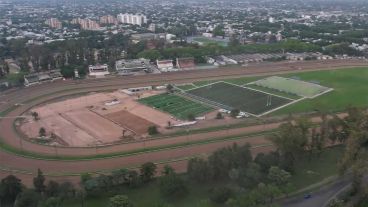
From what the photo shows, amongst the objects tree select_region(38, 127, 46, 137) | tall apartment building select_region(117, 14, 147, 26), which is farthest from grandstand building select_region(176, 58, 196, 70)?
tall apartment building select_region(117, 14, 147, 26)

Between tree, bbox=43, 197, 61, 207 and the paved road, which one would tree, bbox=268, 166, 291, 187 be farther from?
tree, bbox=43, 197, 61, 207

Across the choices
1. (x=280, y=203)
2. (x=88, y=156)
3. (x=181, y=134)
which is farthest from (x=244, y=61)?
(x=280, y=203)

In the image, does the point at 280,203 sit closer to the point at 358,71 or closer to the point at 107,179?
the point at 107,179

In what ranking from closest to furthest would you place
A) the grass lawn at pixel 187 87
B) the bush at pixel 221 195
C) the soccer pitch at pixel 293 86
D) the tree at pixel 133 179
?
the bush at pixel 221 195 < the tree at pixel 133 179 < the soccer pitch at pixel 293 86 < the grass lawn at pixel 187 87

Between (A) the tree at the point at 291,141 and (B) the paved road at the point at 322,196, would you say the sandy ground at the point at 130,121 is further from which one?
(B) the paved road at the point at 322,196

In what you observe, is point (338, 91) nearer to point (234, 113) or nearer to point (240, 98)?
point (240, 98)

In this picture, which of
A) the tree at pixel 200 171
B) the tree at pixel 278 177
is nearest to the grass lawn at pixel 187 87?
the tree at pixel 200 171
